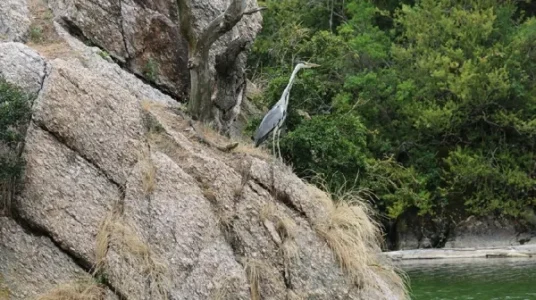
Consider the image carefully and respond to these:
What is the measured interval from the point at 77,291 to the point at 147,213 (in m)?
1.67

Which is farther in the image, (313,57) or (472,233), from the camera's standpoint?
(472,233)

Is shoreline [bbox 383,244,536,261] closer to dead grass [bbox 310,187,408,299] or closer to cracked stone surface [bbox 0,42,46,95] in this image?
dead grass [bbox 310,187,408,299]

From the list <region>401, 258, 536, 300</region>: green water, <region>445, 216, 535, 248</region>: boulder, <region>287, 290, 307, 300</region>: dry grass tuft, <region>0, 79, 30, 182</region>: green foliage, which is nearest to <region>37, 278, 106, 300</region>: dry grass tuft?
<region>0, 79, 30, 182</region>: green foliage

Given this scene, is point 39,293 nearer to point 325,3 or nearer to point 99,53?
point 99,53

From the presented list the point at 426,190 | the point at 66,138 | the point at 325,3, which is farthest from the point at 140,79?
the point at 325,3

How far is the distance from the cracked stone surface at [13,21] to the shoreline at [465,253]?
48.1 feet

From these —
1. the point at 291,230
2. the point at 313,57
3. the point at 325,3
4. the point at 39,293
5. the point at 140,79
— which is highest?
the point at 325,3

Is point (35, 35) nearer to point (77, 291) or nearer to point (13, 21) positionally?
point (13, 21)

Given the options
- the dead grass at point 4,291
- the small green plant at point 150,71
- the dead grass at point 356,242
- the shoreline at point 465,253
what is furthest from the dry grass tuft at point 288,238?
the shoreline at point 465,253

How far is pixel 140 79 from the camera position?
1432 cm

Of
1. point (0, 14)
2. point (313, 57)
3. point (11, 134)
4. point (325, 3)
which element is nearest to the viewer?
point (11, 134)

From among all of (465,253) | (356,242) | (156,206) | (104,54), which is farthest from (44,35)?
(465,253)

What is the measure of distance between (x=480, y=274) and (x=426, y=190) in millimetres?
9152

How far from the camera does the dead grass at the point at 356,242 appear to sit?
35.1 feet
